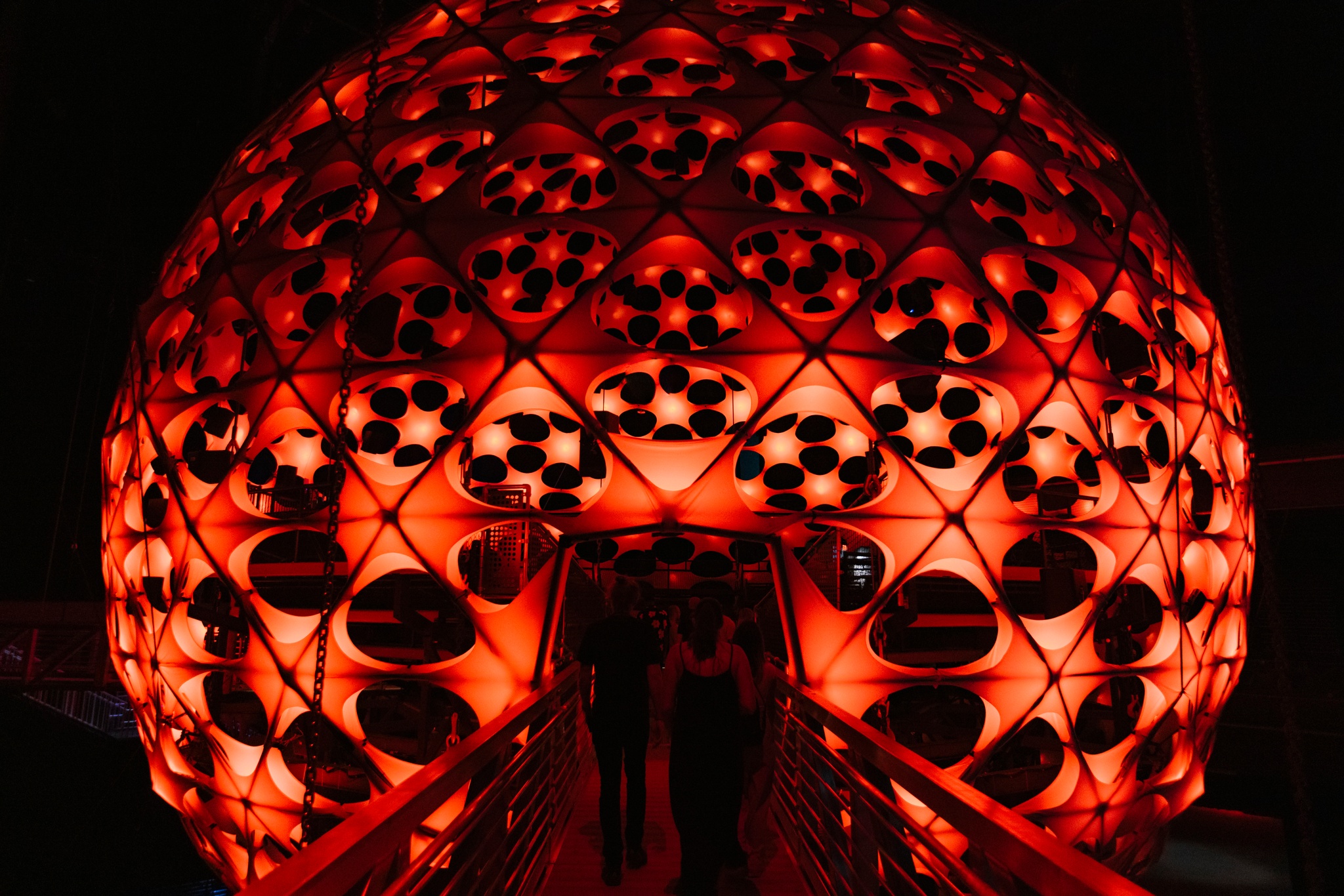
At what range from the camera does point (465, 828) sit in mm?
2869

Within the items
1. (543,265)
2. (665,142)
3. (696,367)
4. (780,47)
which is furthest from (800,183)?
(696,367)

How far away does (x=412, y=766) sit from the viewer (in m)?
5.29

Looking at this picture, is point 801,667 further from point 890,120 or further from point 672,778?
point 890,120

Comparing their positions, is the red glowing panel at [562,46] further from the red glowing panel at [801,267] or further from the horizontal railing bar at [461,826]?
the horizontal railing bar at [461,826]

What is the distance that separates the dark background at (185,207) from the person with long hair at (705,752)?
412 inches

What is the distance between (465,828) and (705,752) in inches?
53.5

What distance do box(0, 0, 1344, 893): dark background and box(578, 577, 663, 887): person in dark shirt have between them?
1005 cm

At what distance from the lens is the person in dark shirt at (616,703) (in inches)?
173

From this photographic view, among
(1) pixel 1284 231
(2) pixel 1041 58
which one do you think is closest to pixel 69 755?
(2) pixel 1041 58

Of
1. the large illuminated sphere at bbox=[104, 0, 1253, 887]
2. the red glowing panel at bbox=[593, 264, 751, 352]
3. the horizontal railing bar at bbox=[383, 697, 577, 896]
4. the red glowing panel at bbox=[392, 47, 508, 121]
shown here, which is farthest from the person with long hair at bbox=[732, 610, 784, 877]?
the red glowing panel at bbox=[593, 264, 751, 352]

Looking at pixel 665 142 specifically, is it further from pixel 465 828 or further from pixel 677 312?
pixel 465 828

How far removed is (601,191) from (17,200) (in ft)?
27.1

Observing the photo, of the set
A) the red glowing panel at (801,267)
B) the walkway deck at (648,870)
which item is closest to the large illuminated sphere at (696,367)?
the walkway deck at (648,870)

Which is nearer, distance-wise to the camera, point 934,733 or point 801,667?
point 801,667
